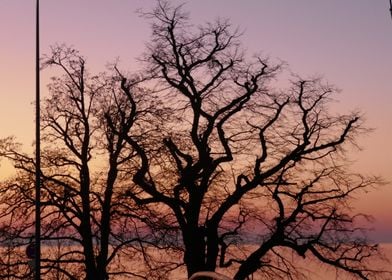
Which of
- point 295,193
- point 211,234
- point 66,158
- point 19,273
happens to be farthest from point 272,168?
point 19,273

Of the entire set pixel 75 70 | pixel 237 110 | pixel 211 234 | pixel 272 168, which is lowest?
pixel 211 234

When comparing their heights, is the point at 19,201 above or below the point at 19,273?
above

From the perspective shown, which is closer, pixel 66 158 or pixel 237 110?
pixel 237 110

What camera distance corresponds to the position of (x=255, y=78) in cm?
3272

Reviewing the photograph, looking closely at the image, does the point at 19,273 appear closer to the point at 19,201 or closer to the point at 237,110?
the point at 19,201

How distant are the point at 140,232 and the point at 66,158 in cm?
456

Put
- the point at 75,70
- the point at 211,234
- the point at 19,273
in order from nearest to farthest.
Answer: the point at 211,234 → the point at 19,273 → the point at 75,70

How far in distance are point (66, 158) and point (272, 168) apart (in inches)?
363

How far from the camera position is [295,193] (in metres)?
32.7

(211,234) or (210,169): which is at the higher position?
(210,169)

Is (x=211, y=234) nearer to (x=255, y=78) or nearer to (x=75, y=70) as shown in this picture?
(x=255, y=78)

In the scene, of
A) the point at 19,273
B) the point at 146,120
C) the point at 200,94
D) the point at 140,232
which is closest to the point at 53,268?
the point at 19,273

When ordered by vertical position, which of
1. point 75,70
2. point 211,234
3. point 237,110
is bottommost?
point 211,234

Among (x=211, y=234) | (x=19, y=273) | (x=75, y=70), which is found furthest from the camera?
(x=75, y=70)
